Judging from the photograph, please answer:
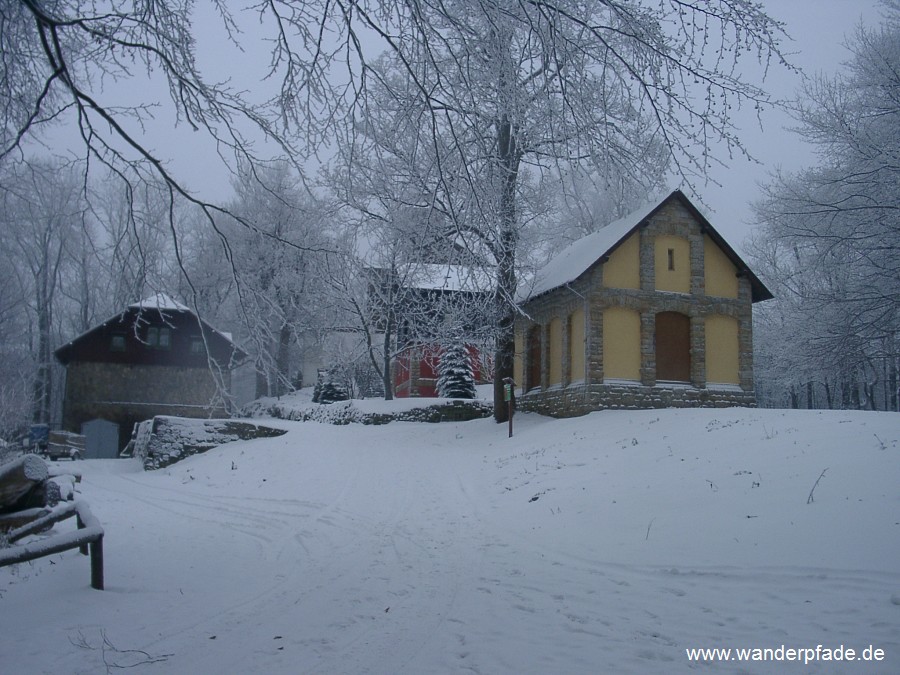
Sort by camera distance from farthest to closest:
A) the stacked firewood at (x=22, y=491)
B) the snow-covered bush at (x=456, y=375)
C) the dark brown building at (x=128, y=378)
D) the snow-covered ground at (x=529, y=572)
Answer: the dark brown building at (x=128, y=378), the snow-covered bush at (x=456, y=375), the stacked firewood at (x=22, y=491), the snow-covered ground at (x=529, y=572)

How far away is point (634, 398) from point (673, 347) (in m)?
2.12

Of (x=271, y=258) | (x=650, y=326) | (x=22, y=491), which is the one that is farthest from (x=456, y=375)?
(x=22, y=491)

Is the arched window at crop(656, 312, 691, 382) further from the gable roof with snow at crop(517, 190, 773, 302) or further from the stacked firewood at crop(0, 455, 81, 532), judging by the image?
the stacked firewood at crop(0, 455, 81, 532)

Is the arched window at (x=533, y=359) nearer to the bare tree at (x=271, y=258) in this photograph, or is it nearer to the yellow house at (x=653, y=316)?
the yellow house at (x=653, y=316)

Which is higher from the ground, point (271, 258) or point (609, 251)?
point (609, 251)

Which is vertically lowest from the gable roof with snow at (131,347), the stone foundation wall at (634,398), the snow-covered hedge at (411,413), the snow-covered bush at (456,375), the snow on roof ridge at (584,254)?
the snow-covered hedge at (411,413)

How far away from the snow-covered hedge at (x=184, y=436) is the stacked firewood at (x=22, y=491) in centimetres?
998

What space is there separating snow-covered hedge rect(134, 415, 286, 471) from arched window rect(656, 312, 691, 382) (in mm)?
11093

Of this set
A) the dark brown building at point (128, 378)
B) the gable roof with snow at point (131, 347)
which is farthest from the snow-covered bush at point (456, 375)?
the dark brown building at point (128, 378)

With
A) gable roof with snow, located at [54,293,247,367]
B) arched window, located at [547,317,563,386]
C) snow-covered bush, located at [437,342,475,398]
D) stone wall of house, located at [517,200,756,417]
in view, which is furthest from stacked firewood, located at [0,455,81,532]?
gable roof with snow, located at [54,293,247,367]

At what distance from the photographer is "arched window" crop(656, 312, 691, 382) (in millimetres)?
19172

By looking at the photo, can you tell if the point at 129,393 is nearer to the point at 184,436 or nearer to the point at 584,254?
the point at 184,436

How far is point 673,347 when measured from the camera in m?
19.3

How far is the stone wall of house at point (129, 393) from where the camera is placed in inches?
1207
